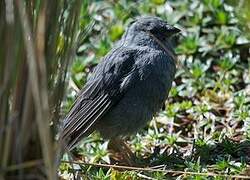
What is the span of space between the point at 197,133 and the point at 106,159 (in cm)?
79

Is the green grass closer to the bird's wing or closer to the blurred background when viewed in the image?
the blurred background

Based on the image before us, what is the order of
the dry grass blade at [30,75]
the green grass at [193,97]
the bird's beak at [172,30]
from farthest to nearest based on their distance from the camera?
the bird's beak at [172,30]
the green grass at [193,97]
the dry grass blade at [30,75]

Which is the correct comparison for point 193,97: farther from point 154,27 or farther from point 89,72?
point 89,72

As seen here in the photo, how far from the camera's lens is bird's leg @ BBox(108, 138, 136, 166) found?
584 cm

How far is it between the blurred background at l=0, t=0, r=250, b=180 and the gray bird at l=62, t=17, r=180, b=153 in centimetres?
20

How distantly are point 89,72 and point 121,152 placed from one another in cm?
128

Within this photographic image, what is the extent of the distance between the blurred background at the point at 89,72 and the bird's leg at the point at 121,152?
83mm

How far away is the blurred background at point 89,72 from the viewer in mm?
3799

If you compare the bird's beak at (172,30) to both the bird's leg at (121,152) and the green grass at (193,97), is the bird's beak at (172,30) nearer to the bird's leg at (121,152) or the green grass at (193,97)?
the green grass at (193,97)

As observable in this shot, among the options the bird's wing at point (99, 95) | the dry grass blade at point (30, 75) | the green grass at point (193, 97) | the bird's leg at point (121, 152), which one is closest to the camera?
the dry grass blade at point (30, 75)

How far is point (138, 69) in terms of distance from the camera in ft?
18.9

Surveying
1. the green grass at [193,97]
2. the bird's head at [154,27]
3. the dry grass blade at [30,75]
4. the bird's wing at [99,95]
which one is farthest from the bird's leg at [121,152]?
the dry grass blade at [30,75]

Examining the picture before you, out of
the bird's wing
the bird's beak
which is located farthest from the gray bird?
the bird's beak

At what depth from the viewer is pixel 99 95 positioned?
574cm
